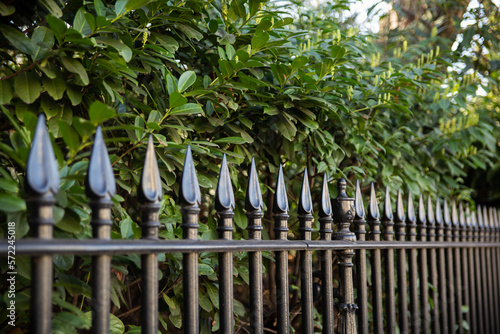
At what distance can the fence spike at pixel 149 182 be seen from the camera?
1207 millimetres

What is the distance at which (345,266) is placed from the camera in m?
1.93

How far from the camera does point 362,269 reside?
205 centimetres

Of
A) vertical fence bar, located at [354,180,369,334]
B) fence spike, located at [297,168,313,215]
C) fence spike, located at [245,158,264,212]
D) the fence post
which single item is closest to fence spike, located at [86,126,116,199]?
fence spike, located at [245,158,264,212]

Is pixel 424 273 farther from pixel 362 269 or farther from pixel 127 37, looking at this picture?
pixel 127 37

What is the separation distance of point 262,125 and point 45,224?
129cm

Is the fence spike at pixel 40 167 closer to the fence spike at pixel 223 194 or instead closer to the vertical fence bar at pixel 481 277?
the fence spike at pixel 223 194

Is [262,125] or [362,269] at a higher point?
[262,125]

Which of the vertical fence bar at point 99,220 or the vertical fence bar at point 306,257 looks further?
the vertical fence bar at point 306,257

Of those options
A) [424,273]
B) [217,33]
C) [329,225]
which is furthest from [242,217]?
[424,273]

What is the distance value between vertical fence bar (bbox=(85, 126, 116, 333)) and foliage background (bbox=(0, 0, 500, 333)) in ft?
0.15

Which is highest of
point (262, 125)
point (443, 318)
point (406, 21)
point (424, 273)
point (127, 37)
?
point (406, 21)

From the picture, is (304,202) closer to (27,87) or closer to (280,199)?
(280,199)

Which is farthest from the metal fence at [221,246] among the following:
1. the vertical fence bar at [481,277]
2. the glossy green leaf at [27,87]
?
the vertical fence bar at [481,277]

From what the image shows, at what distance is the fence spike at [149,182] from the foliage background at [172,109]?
0.10 meters
